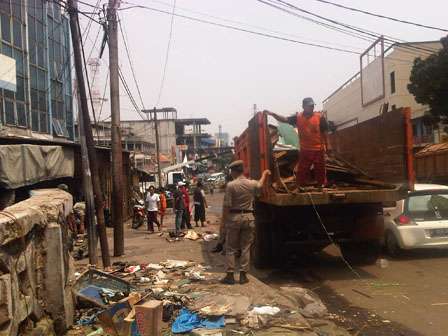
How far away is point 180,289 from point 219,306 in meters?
1.27

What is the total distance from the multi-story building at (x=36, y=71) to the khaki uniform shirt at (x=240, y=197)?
41.6 ft

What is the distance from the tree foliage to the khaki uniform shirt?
2471cm

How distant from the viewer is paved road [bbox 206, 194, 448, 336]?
19.2 ft

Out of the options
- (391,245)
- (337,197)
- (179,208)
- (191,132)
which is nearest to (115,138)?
(179,208)

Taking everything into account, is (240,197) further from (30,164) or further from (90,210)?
(30,164)

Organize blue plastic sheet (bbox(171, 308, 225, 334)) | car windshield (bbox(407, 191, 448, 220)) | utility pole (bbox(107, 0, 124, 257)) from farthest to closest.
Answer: utility pole (bbox(107, 0, 124, 257)), car windshield (bbox(407, 191, 448, 220)), blue plastic sheet (bbox(171, 308, 225, 334))

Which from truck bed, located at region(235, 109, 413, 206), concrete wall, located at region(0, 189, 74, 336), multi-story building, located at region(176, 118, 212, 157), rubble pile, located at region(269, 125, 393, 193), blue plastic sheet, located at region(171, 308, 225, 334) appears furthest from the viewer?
multi-story building, located at region(176, 118, 212, 157)

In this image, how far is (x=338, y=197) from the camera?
8086 millimetres

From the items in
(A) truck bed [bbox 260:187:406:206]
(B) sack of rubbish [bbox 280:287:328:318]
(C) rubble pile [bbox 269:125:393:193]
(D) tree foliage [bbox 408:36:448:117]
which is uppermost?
(D) tree foliage [bbox 408:36:448:117]

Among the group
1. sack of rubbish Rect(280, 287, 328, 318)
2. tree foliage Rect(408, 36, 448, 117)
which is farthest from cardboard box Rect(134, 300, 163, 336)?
tree foliage Rect(408, 36, 448, 117)

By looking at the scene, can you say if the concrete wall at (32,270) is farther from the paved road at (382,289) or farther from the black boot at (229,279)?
the paved road at (382,289)

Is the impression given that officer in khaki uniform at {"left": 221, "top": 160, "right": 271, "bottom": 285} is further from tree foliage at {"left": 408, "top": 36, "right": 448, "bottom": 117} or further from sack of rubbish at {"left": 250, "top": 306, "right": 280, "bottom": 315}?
tree foliage at {"left": 408, "top": 36, "right": 448, "bottom": 117}

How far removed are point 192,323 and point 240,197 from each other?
2451 millimetres

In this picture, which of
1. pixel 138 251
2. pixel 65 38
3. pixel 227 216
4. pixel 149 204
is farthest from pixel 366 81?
pixel 227 216
